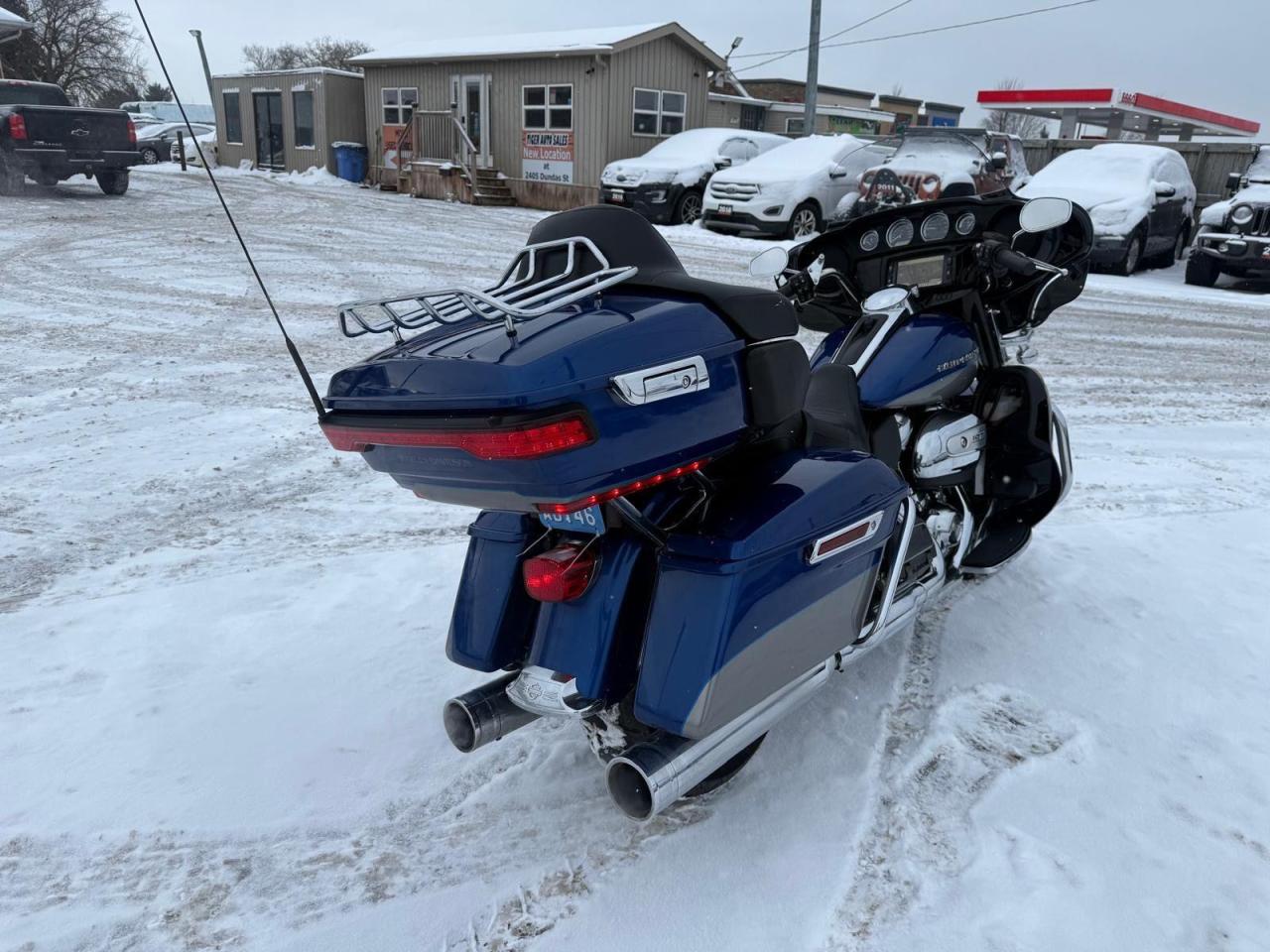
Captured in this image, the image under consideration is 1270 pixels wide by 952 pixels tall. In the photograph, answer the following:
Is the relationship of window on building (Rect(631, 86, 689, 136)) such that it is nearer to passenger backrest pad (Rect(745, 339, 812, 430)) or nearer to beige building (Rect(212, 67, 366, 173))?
beige building (Rect(212, 67, 366, 173))

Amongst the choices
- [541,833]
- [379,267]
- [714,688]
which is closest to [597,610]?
[714,688]

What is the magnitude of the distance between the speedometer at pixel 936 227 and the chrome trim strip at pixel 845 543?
1.32 metres

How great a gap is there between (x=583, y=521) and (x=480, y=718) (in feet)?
1.85

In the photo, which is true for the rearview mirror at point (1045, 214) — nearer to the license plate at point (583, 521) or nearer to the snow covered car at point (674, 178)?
the license plate at point (583, 521)

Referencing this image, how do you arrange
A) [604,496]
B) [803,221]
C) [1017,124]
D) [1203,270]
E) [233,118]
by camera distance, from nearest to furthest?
[604,496] → [1203,270] → [803,221] → [233,118] → [1017,124]

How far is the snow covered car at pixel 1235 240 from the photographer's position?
11.2m

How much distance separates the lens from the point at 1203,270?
12.0 metres

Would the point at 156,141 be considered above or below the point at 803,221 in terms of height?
above

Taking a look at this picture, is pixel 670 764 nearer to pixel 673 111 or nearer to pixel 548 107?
pixel 548 107

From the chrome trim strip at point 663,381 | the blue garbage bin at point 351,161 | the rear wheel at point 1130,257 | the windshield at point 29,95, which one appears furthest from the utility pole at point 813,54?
the chrome trim strip at point 663,381

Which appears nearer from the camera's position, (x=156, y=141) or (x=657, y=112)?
(x=657, y=112)

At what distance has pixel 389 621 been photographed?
3.16 meters

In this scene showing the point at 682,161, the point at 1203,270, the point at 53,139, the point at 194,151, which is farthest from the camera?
the point at 194,151

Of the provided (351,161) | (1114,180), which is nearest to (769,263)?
(1114,180)
